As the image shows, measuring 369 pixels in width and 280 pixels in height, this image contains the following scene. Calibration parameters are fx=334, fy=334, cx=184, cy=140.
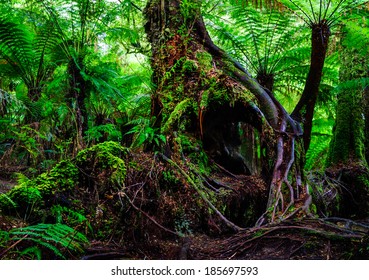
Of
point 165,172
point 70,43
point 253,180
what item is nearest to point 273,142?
point 253,180

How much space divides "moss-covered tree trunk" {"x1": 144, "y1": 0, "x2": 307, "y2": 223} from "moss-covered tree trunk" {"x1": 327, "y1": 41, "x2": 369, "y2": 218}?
1748 mm

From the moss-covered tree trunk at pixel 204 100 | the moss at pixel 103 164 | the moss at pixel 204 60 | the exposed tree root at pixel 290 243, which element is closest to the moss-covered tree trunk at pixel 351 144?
the moss-covered tree trunk at pixel 204 100

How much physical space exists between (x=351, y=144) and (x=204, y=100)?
3092 mm

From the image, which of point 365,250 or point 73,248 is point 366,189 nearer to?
point 365,250

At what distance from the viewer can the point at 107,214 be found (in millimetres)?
2555

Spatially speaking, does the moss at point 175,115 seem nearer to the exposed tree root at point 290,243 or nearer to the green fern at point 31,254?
the exposed tree root at point 290,243

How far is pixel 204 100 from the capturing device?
377 cm

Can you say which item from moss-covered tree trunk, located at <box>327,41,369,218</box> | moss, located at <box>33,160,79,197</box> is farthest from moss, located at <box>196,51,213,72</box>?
moss-covered tree trunk, located at <box>327,41,369,218</box>

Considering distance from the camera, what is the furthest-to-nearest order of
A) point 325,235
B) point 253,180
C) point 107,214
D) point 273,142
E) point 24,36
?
point 24,36, point 253,180, point 273,142, point 107,214, point 325,235

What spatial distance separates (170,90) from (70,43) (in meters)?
1.57

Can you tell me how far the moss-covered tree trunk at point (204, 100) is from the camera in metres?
3.64

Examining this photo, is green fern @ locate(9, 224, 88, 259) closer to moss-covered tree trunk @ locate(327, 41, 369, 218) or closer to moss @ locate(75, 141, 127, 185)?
moss @ locate(75, 141, 127, 185)

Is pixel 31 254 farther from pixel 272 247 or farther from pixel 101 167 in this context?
pixel 272 247

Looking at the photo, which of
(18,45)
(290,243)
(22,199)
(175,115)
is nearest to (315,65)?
(175,115)
